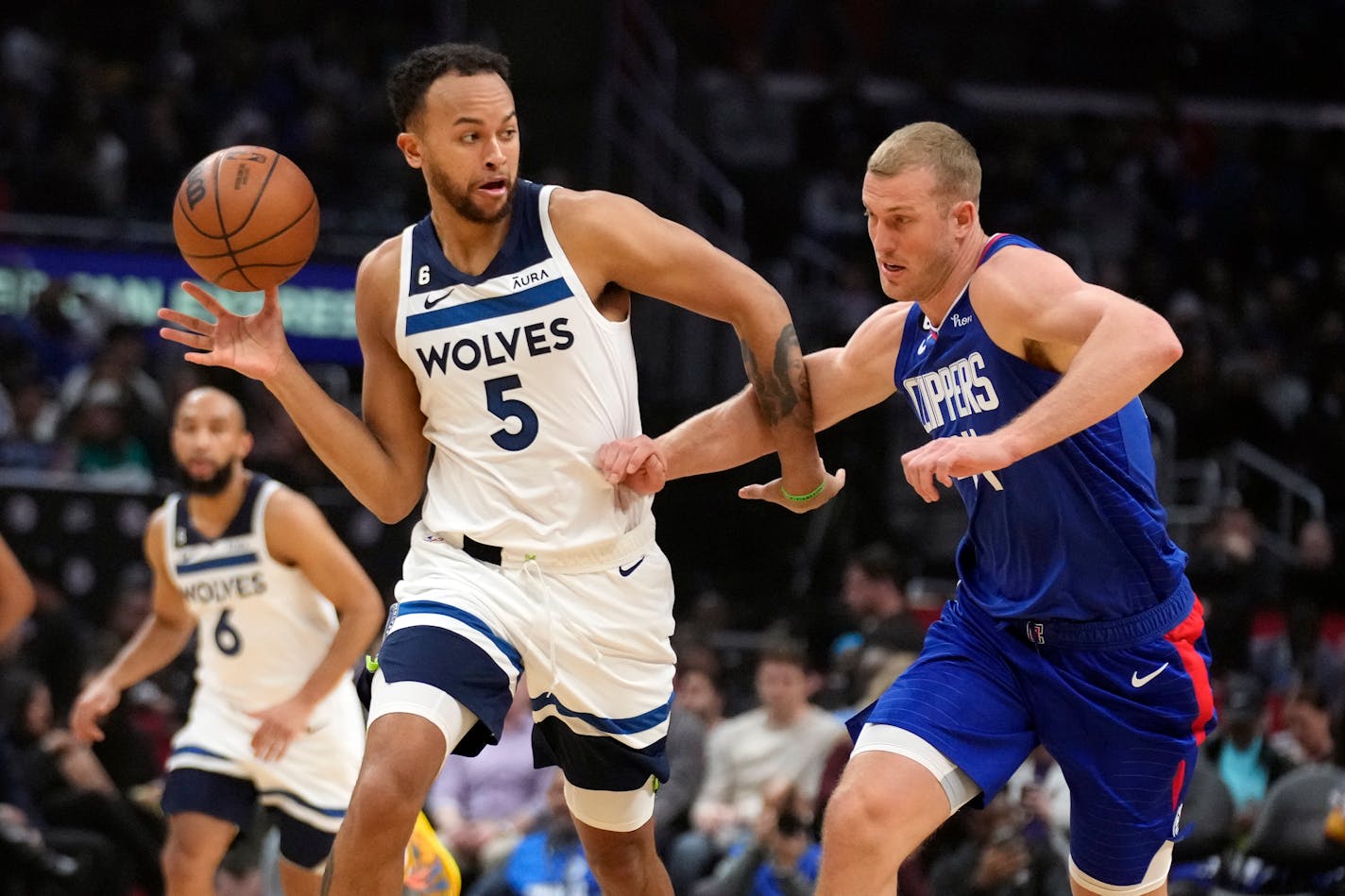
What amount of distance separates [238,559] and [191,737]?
705 mm

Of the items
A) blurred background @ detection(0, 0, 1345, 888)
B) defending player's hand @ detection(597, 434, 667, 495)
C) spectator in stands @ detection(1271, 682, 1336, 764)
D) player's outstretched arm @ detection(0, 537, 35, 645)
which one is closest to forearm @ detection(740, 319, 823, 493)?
defending player's hand @ detection(597, 434, 667, 495)

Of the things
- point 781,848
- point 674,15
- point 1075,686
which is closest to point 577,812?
point 1075,686

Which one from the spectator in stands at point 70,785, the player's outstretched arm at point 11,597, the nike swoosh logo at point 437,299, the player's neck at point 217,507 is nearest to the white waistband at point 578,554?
the nike swoosh logo at point 437,299

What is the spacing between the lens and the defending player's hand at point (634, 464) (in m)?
5.10

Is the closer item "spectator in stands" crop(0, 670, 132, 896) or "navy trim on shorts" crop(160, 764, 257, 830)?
"navy trim on shorts" crop(160, 764, 257, 830)

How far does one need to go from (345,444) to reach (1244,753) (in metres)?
5.95

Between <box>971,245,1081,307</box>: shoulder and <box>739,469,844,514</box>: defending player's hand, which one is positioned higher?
<box>971,245,1081,307</box>: shoulder

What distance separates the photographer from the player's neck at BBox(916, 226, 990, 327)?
4.83 meters

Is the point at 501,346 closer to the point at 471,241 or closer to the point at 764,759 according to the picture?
the point at 471,241

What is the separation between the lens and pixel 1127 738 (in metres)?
4.73

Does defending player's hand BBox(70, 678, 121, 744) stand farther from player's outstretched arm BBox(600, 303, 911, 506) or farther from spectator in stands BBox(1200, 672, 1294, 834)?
spectator in stands BBox(1200, 672, 1294, 834)

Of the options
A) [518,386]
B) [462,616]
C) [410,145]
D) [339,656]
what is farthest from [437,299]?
[339,656]

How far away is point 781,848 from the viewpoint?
318 inches

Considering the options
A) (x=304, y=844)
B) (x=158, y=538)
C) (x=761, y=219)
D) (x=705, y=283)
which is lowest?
(x=304, y=844)
